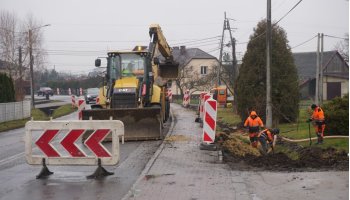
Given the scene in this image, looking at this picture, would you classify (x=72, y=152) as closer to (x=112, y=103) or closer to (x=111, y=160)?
(x=111, y=160)

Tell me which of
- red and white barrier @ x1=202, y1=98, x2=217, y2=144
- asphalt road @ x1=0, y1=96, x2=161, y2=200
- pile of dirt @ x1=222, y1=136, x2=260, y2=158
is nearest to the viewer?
asphalt road @ x1=0, y1=96, x2=161, y2=200

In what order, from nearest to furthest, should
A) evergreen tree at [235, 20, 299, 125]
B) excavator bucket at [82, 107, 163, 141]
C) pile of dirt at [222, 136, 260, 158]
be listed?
pile of dirt at [222, 136, 260, 158] → excavator bucket at [82, 107, 163, 141] → evergreen tree at [235, 20, 299, 125]

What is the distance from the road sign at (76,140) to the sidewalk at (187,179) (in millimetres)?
879


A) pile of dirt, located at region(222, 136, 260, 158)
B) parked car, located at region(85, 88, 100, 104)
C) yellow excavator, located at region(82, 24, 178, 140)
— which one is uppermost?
yellow excavator, located at region(82, 24, 178, 140)

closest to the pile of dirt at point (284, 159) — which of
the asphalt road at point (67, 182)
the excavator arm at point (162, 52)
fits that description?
the asphalt road at point (67, 182)

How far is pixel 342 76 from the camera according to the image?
2422 inches

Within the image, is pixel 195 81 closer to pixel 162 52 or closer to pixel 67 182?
pixel 162 52

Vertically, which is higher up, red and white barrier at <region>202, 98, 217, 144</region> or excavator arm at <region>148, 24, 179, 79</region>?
excavator arm at <region>148, 24, 179, 79</region>

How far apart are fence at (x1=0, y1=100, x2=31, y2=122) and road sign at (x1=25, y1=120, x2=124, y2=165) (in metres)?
20.1

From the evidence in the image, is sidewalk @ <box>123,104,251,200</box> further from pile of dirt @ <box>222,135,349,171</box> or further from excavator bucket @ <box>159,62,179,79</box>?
excavator bucket @ <box>159,62,179,79</box>

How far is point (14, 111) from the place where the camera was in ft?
102

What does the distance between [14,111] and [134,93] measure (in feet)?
51.0

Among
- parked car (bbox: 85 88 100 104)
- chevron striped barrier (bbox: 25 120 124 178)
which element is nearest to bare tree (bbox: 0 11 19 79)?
parked car (bbox: 85 88 100 104)

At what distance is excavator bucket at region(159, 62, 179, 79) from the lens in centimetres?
2383
